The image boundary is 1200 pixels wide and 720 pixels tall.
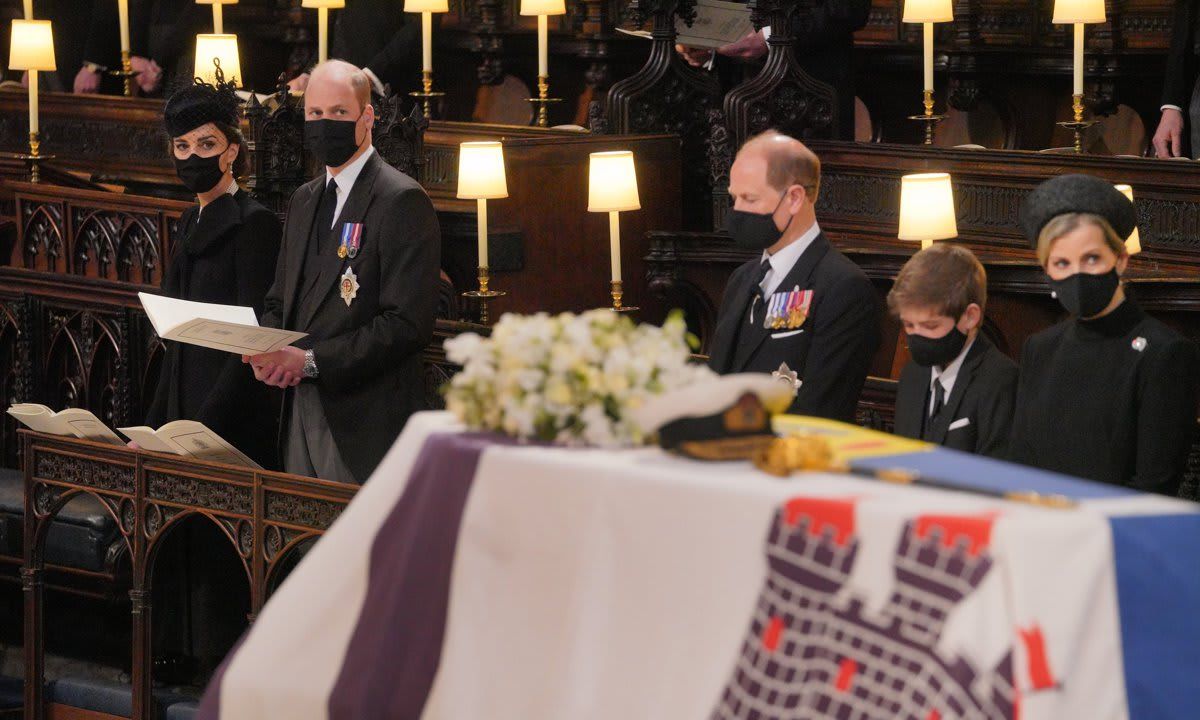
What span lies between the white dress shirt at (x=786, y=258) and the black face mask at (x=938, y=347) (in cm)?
42

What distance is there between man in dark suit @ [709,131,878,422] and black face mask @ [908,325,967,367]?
0.25 metres

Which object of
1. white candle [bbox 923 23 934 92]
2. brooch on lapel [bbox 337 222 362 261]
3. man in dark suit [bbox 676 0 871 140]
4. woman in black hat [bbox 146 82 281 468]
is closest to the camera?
brooch on lapel [bbox 337 222 362 261]

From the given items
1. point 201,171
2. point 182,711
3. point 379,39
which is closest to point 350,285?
point 201,171

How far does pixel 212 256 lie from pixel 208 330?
30.7 inches

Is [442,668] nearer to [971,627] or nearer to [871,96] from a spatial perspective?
[971,627]

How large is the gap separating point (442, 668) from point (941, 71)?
843 centimetres

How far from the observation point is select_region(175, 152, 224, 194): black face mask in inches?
219

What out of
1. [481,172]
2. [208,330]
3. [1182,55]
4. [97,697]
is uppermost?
[1182,55]

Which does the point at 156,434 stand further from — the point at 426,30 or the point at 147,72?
the point at 147,72

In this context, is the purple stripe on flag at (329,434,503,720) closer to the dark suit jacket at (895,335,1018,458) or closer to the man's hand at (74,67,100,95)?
the dark suit jacket at (895,335,1018,458)

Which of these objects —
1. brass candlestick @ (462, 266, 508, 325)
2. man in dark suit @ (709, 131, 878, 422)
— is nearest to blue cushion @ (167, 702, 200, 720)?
man in dark suit @ (709, 131, 878, 422)

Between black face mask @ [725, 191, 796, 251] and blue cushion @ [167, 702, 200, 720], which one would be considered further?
blue cushion @ [167, 702, 200, 720]

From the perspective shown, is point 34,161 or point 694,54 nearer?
point 34,161

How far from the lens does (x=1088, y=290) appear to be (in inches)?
150
